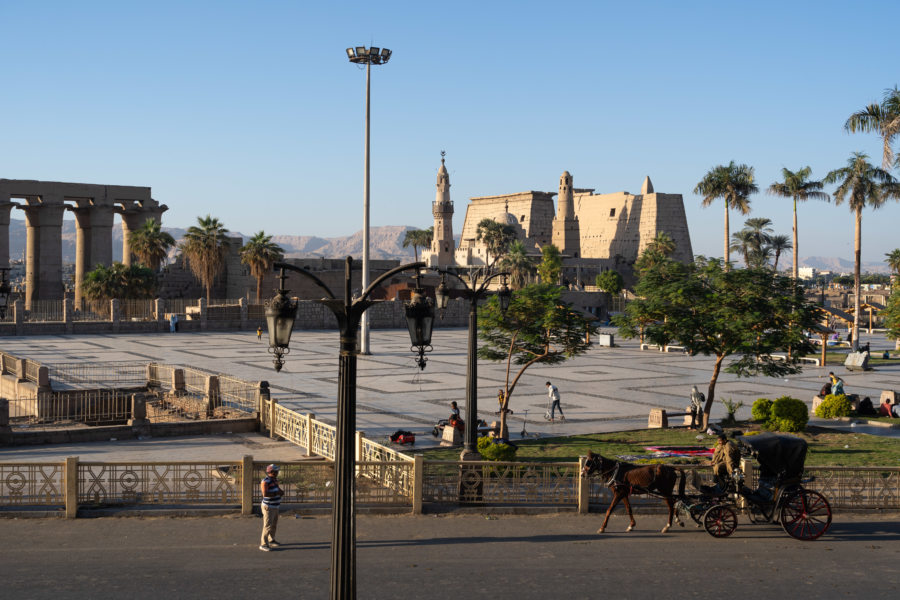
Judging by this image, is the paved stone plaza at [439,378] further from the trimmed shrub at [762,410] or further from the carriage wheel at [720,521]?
the carriage wheel at [720,521]

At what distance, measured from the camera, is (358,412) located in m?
22.6

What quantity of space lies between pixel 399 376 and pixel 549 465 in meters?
18.4

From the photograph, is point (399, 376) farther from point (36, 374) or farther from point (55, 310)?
point (55, 310)

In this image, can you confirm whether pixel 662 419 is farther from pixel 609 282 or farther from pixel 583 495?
pixel 609 282

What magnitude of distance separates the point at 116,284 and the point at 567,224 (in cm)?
8860

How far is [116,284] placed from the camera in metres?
51.5

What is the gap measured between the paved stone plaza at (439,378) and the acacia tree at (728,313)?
269cm

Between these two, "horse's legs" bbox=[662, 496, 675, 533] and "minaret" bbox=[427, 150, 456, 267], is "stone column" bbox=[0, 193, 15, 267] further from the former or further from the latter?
"minaret" bbox=[427, 150, 456, 267]

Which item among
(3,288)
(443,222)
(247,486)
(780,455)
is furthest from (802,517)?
(443,222)

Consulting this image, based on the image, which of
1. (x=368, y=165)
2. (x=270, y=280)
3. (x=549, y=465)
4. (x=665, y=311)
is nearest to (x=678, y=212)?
(x=270, y=280)

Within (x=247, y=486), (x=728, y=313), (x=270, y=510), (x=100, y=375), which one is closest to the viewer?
(x=270, y=510)

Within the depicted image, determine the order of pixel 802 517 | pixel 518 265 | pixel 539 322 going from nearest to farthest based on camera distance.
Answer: pixel 802 517 → pixel 539 322 → pixel 518 265

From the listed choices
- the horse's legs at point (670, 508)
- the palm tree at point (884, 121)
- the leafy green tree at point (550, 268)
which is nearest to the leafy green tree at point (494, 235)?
the leafy green tree at point (550, 268)

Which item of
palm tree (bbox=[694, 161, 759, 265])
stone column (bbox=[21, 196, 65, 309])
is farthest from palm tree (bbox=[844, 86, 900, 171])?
stone column (bbox=[21, 196, 65, 309])
